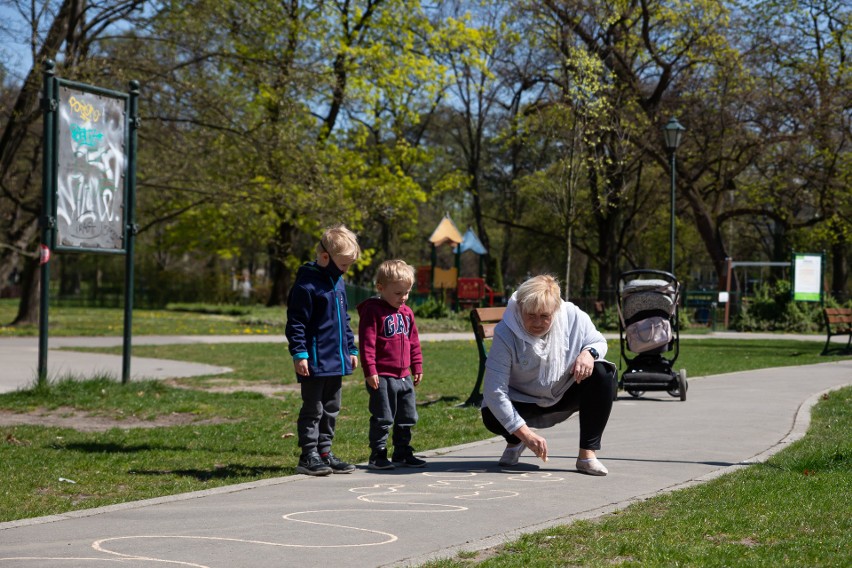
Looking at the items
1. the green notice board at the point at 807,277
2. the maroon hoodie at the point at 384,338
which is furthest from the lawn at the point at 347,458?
the green notice board at the point at 807,277

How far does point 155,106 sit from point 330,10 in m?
13.4

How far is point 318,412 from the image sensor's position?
7.67 meters

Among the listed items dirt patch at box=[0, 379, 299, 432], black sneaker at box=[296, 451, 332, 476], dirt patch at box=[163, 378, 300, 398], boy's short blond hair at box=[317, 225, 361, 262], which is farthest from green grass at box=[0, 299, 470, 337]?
boy's short blond hair at box=[317, 225, 361, 262]

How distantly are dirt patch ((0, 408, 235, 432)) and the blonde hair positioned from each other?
4.73 m

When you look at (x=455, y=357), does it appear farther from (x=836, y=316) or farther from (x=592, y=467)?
(x=592, y=467)

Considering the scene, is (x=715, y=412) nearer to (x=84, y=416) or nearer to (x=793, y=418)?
Answer: (x=793, y=418)

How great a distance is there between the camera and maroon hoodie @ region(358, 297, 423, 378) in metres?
7.71

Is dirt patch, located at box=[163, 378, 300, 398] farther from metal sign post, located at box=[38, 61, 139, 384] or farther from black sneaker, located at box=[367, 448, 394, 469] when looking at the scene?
black sneaker, located at box=[367, 448, 394, 469]

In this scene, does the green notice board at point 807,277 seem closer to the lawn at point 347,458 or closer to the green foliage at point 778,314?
the green foliage at point 778,314

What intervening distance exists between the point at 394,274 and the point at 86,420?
4.73 meters

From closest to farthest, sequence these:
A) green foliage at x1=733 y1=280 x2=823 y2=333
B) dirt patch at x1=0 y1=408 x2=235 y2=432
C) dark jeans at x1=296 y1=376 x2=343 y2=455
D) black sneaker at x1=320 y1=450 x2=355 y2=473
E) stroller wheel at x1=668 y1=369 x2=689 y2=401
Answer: dark jeans at x1=296 y1=376 x2=343 y2=455 → black sneaker at x1=320 y1=450 x2=355 y2=473 → dirt patch at x1=0 y1=408 x2=235 y2=432 → stroller wheel at x1=668 y1=369 x2=689 y2=401 → green foliage at x1=733 y1=280 x2=823 y2=333

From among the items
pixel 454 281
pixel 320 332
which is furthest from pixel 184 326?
pixel 320 332

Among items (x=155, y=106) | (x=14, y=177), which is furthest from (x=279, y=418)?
(x=14, y=177)

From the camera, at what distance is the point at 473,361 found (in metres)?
19.1
